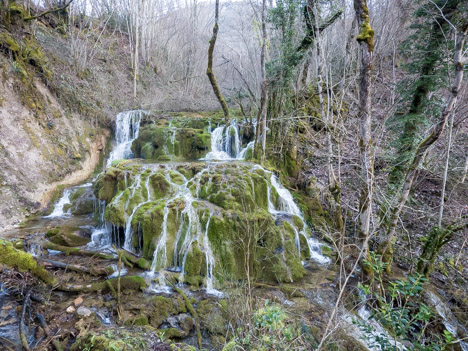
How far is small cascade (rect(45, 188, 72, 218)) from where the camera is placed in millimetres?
8875

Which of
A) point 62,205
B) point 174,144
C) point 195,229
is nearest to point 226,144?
point 174,144

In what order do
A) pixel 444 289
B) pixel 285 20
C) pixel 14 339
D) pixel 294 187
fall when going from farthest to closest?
pixel 294 187
pixel 285 20
pixel 444 289
pixel 14 339

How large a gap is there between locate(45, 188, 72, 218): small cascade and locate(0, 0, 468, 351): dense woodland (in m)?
0.07

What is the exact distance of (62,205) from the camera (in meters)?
9.29

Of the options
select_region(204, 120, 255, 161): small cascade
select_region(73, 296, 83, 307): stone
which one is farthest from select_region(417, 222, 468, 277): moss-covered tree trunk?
select_region(204, 120, 255, 161): small cascade

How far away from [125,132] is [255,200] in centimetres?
961

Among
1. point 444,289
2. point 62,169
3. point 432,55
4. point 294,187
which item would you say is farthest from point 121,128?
point 444,289

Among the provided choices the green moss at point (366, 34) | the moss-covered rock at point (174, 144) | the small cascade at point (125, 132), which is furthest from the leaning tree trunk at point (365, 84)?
the small cascade at point (125, 132)

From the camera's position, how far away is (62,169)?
10.3 meters

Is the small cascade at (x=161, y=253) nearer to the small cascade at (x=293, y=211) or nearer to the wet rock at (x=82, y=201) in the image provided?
the small cascade at (x=293, y=211)

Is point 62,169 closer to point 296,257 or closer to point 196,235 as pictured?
point 196,235

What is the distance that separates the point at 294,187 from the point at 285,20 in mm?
6292

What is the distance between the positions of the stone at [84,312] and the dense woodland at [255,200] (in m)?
0.04

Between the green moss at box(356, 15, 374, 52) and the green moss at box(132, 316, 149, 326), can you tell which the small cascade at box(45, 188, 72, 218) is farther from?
the green moss at box(356, 15, 374, 52)
